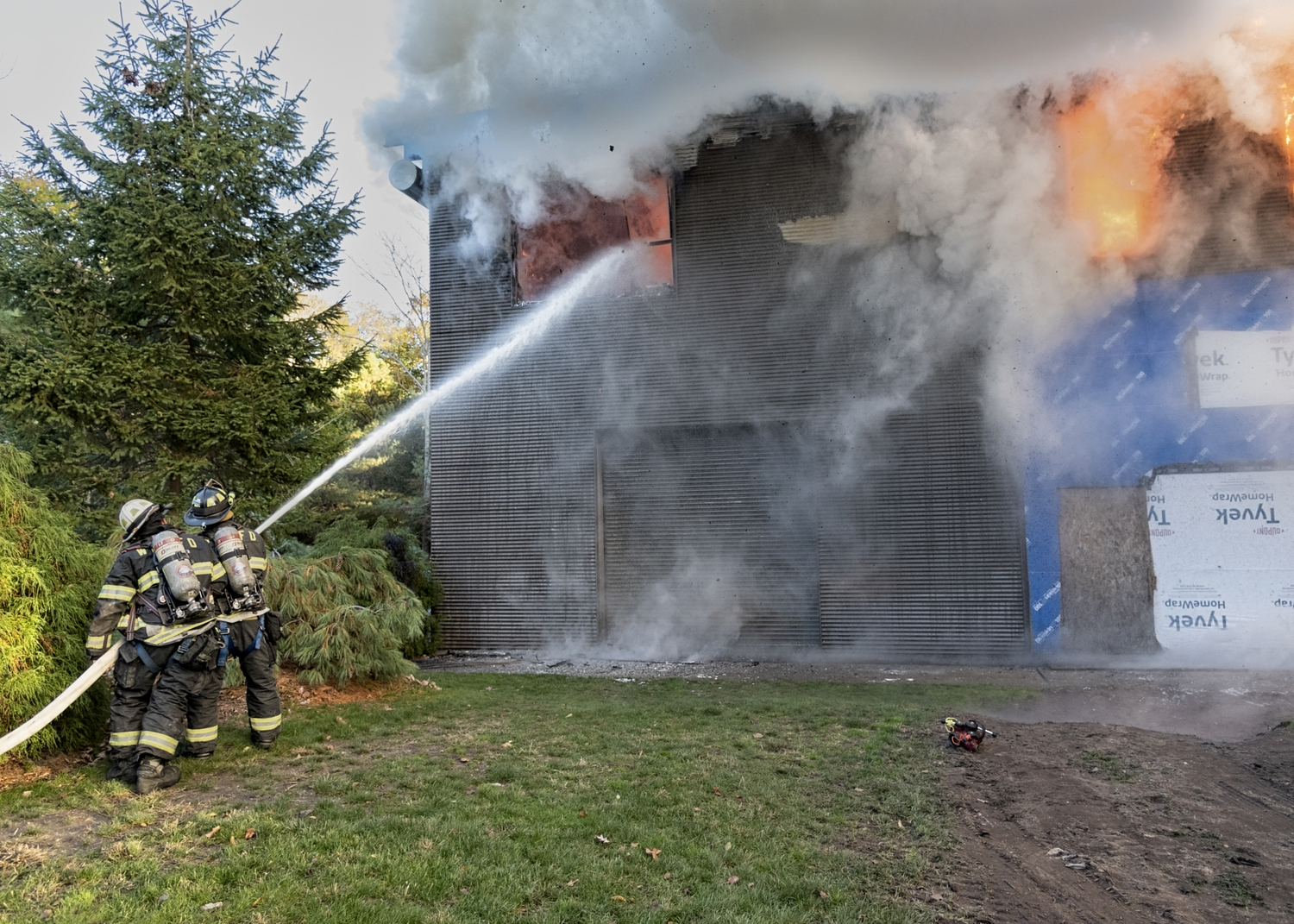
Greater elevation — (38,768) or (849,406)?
(849,406)

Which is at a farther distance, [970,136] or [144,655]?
[970,136]

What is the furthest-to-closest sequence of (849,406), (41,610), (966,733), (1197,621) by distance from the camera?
(849,406) → (1197,621) → (966,733) → (41,610)

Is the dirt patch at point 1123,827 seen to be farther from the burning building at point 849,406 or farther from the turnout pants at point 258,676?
the turnout pants at point 258,676

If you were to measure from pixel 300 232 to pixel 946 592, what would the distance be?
372 inches

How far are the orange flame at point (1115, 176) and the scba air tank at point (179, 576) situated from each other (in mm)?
10196

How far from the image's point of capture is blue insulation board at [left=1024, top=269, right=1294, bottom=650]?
9.45 meters

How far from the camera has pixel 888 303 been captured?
34.3 feet

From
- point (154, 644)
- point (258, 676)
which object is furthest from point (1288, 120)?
point (154, 644)

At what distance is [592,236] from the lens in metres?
11.7

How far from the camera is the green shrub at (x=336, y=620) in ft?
25.1

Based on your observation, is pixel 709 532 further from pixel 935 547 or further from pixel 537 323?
pixel 537 323

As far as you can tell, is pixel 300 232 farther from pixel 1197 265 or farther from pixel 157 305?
pixel 1197 265

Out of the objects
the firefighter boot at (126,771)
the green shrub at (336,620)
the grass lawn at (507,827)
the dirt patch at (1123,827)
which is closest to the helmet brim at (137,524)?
the firefighter boot at (126,771)

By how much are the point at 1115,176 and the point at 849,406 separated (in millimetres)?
4251
